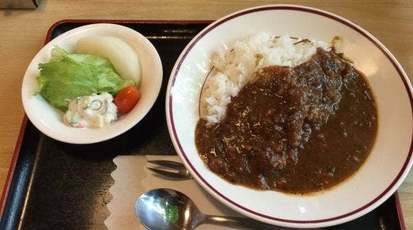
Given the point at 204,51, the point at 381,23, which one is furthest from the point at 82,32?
the point at 381,23

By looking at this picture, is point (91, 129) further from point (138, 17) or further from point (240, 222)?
point (138, 17)

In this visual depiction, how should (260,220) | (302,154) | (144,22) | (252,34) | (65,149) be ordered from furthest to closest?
1. (144,22)
2. (252,34)
3. (65,149)
4. (302,154)
5. (260,220)

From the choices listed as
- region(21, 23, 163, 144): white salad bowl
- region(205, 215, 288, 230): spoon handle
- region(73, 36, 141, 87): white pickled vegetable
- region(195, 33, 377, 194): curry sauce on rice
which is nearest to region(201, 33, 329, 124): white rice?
region(195, 33, 377, 194): curry sauce on rice

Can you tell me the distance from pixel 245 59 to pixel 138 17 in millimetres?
972

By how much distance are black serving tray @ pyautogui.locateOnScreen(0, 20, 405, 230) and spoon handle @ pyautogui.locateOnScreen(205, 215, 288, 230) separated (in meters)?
0.37

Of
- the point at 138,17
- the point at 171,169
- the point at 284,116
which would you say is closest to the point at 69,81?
the point at 171,169

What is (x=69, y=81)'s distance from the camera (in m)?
2.22

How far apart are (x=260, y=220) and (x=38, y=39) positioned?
2.01m

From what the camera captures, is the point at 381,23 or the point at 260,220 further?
the point at 381,23

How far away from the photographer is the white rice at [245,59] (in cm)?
233

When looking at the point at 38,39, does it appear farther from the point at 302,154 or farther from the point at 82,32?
the point at 302,154

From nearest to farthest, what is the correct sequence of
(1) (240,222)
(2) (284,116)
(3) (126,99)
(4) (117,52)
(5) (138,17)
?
(1) (240,222) → (2) (284,116) → (3) (126,99) → (4) (117,52) → (5) (138,17)

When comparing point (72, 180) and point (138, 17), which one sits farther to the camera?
point (138, 17)

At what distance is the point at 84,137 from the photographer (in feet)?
7.00
